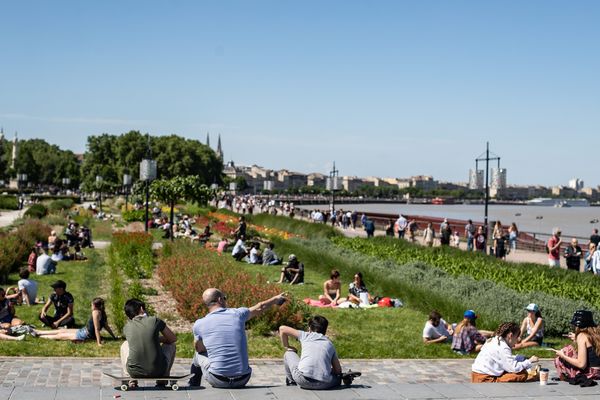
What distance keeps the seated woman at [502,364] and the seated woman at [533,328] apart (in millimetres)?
2846

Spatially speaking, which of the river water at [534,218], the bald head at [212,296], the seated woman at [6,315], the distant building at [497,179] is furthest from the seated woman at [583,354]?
the river water at [534,218]

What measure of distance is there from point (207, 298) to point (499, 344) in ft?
11.4

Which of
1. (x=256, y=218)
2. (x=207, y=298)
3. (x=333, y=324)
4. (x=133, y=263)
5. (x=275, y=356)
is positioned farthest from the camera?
(x=256, y=218)

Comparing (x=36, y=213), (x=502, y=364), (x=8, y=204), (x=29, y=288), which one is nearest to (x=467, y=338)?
(x=502, y=364)

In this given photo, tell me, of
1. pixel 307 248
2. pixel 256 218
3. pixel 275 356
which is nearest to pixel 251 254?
pixel 307 248

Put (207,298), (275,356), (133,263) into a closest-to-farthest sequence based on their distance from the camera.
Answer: (207,298), (275,356), (133,263)

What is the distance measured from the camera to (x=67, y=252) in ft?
76.0

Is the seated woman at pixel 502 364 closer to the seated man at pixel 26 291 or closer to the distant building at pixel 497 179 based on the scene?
the seated man at pixel 26 291

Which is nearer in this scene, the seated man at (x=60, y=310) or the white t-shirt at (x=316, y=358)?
the white t-shirt at (x=316, y=358)

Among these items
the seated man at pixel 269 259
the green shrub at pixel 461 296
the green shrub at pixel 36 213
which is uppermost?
the green shrub at pixel 36 213

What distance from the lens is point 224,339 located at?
7523 mm

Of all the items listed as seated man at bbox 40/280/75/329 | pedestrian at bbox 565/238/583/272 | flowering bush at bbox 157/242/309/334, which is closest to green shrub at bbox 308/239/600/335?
flowering bush at bbox 157/242/309/334

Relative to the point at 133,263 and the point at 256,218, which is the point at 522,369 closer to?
the point at 133,263

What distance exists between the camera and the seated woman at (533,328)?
1166 cm
